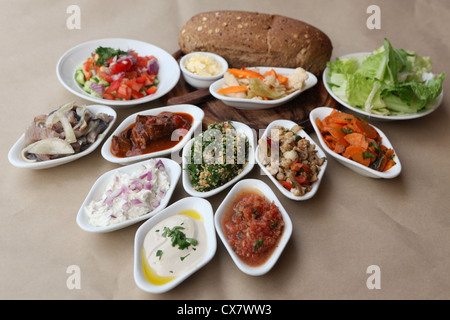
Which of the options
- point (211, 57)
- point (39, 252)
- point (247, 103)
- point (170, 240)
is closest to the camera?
point (170, 240)

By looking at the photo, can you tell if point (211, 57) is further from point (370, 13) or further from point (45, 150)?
point (370, 13)

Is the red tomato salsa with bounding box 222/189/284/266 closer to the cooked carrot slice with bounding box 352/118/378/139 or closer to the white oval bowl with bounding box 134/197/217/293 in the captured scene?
the white oval bowl with bounding box 134/197/217/293

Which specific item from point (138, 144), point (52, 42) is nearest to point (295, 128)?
point (138, 144)

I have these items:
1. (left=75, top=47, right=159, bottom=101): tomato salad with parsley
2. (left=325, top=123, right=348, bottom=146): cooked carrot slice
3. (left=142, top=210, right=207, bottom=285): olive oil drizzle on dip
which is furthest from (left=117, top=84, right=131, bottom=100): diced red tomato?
(left=325, top=123, right=348, bottom=146): cooked carrot slice

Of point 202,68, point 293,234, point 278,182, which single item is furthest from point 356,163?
point 202,68

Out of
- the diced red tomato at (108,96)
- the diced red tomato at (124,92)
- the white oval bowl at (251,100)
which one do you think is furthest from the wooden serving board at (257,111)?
the diced red tomato at (108,96)

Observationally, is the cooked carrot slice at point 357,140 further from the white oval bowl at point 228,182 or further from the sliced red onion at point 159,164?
the sliced red onion at point 159,164

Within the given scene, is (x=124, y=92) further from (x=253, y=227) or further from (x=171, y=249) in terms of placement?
(x=253, y=227)
